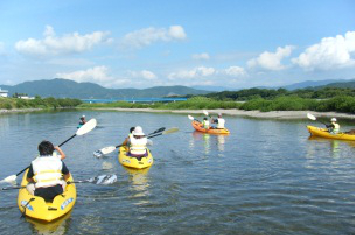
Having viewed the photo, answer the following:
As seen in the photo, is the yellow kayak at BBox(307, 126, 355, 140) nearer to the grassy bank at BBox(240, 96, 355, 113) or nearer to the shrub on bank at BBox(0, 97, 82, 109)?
the grassy bank at BBox(240, 96, 355, 113)

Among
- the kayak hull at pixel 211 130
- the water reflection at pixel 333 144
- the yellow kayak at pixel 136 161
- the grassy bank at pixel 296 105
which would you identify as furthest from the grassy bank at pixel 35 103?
the yellow kayak at pixel 136 161

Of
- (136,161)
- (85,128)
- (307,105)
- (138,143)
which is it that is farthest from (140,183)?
(307,105)

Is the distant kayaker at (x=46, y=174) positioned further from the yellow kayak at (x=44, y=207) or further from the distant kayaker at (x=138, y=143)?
the distant kayaker at (x=138, y=143)

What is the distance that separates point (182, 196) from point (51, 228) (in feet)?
12.2

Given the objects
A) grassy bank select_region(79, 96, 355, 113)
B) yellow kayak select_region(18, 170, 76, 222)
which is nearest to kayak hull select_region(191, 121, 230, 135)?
yellow kayak select_region(18, 170, 76, 222)

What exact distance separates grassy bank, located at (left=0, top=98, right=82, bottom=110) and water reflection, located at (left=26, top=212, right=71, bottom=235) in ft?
288

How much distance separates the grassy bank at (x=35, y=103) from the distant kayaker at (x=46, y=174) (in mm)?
87728

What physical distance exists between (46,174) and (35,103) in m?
103

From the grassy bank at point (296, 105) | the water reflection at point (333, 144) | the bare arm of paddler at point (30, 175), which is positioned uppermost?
the grassy bank at point (296, 105)

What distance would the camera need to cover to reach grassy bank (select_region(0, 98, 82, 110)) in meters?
89.3

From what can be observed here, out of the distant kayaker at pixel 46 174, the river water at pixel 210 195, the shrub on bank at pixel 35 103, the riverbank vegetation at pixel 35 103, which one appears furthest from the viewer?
the shrub on bank at pixel 35 103

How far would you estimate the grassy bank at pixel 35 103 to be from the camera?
89.3m

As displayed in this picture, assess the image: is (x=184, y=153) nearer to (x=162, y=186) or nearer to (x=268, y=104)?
(x=162, y=186)

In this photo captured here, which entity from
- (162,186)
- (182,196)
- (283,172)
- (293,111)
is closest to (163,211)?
(182,196)
